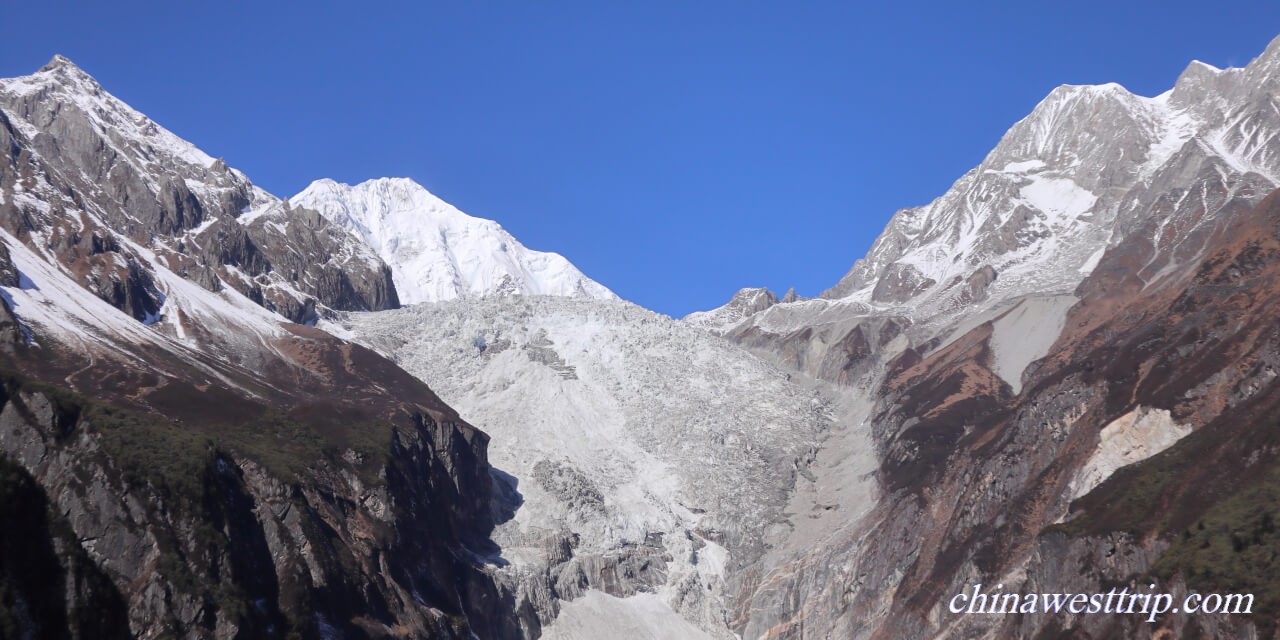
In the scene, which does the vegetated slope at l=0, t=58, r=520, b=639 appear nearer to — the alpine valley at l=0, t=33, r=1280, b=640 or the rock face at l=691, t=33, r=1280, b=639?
the alpine valley at l=0, t=33, r=1280, b=640

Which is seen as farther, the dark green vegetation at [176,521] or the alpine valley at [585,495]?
the alpine valley at [585,495]

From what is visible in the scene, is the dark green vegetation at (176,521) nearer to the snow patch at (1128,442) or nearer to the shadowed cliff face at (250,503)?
the shadowed cliff face at (250,503)

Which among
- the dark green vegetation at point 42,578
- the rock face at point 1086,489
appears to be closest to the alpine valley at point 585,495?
the dark green vegetation at point 42,578

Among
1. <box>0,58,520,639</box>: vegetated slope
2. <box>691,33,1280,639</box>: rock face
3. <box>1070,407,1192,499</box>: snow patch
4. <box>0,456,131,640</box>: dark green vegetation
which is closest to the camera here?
<box>0,456,131,640</box>: dark green vegetation

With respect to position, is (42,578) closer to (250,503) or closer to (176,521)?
(176,521)

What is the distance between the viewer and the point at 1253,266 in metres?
148

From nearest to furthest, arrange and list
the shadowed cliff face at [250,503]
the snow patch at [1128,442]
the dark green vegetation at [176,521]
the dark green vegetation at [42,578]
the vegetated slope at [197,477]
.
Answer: the dark green vegetation at [42,578] → the dark green vegetation at [176,521] → the vegetated slope at [197,477] → the shadowed cliff face at [250,503] → the snow patch at [1128,442]

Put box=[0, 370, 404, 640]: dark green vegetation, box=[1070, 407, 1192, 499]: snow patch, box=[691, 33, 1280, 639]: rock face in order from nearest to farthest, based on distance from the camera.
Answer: box=[0, 370, 404, 640]: dark green vegetation → box=[691, 33, 1280, 639]: rock face → box=[1070, 407, 1192, 499]: snow patch

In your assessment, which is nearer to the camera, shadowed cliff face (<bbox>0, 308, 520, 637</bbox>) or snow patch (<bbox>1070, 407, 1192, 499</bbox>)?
shadowed cliff face (<bbox>0, 308, 520, 637</bbox>)

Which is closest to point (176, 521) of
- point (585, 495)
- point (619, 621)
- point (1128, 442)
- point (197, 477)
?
point (197, 477)

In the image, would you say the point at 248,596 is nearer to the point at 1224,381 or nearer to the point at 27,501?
the point at 27,501

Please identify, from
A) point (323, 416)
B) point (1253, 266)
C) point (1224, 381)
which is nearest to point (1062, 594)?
point (1224, 381)

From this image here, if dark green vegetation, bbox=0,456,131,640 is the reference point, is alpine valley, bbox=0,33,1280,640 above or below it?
above

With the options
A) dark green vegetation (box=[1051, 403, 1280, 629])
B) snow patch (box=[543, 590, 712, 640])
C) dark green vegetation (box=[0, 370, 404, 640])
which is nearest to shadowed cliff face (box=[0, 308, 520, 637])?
dark green vegetation (box=[0, 370, 404, 640])
